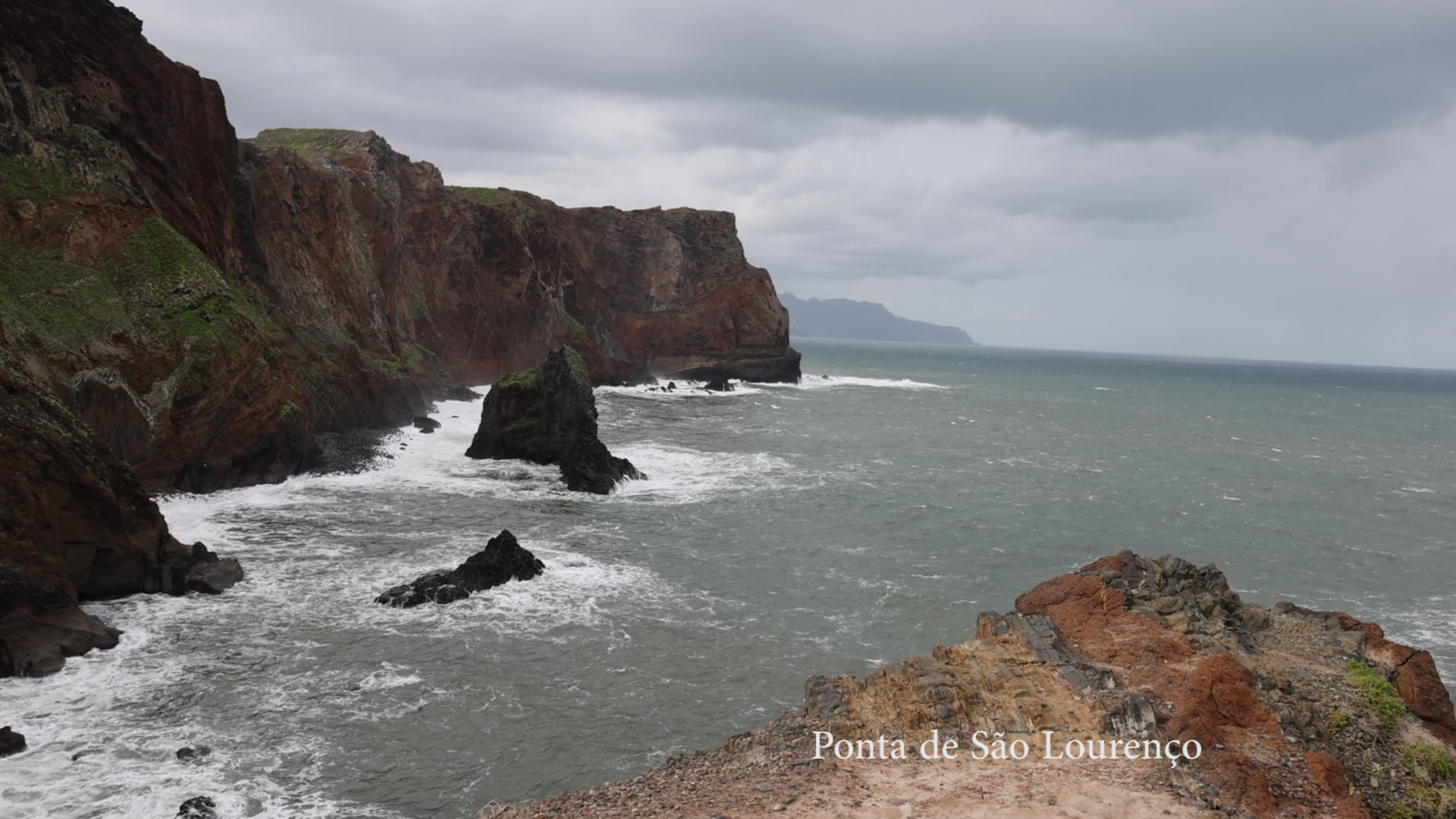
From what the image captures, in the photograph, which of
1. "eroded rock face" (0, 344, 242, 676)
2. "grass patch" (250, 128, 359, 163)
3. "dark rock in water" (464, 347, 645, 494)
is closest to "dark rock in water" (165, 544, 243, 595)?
"eroded rock face" (0, 344, 242, 676)

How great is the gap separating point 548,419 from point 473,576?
17782 millimetres

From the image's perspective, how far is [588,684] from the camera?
1800cm

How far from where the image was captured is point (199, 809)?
12352 millimetres

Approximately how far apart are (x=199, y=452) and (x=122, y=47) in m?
15.3

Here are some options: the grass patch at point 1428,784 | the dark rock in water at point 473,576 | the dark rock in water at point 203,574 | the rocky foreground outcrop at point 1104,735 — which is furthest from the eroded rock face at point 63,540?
the grass patch at point 1428,784

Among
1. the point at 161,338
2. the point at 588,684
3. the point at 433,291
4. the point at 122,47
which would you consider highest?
the point at 122,47

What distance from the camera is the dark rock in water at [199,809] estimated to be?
39.8 ft

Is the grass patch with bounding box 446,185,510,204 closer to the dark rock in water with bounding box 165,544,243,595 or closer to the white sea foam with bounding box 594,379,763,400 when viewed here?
the white sea foam with bounding box 594,379,763,400

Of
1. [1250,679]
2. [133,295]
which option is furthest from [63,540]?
[1250,679]

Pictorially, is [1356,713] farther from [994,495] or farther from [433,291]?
[433,291]

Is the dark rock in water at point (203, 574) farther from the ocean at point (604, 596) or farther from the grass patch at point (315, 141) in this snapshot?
the grass patch at point (315, 141)

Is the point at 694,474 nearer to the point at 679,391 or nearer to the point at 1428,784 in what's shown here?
the point at 1428,784

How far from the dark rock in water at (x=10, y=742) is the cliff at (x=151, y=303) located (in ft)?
10.1

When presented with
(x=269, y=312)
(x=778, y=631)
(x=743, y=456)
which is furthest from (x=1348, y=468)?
(x=269, y=312)
